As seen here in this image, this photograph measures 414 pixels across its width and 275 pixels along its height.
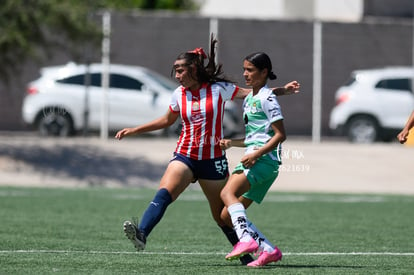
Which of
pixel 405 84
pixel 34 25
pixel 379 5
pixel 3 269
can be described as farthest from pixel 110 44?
pixel 3 269

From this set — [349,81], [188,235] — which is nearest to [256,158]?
[188,235]

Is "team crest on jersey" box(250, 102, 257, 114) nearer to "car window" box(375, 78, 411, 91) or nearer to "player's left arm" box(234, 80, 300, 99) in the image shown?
"player's left arm" box(234, 80, 300, 99)

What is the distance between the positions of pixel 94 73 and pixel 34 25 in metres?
3.14

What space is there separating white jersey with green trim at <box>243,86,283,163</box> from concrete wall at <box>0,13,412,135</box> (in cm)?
1792

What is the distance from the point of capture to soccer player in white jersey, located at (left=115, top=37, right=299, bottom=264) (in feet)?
29.5

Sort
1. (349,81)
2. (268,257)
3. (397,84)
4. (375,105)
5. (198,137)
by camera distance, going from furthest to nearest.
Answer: (349,81) → (375,105) → (397,84) → (198,137) → (268,257)

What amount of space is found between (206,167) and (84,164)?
46.5 ft

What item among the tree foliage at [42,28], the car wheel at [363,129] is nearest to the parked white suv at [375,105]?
the car wheel at [363,129]

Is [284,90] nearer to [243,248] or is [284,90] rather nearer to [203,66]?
[203,66]

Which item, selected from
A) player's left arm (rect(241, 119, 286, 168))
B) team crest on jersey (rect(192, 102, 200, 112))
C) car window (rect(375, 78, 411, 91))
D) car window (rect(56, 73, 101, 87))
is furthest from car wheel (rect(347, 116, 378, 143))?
player's left arm (rect(241, 119, 286, 168))

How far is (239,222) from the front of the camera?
8.72 metres

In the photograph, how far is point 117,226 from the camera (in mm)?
13125

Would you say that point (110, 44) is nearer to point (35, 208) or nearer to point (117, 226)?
point (35, 208)

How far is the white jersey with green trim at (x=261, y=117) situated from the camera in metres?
8.74
